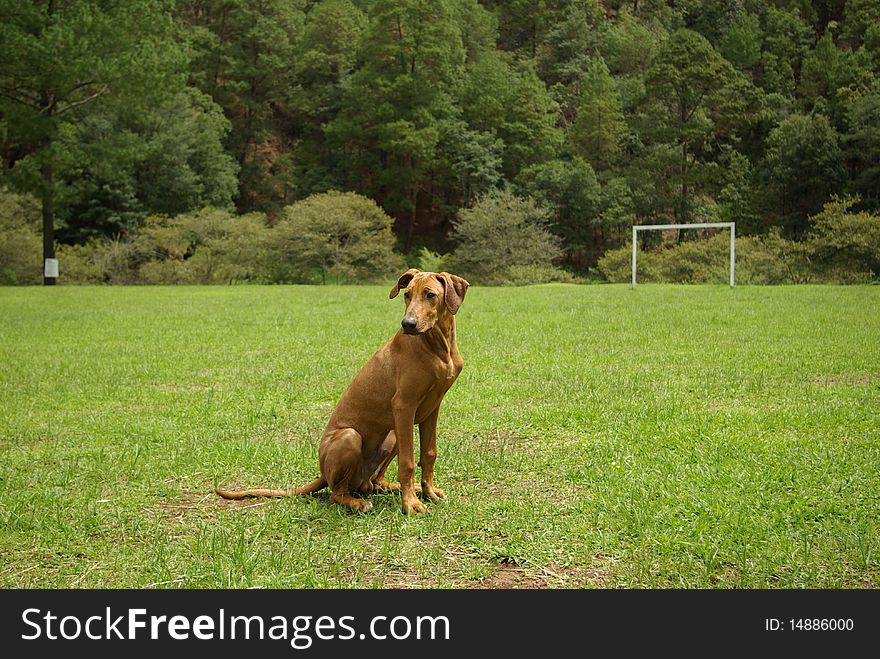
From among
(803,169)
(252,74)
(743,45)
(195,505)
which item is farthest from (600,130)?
(195,505)

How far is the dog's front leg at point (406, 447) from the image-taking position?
3145 mm

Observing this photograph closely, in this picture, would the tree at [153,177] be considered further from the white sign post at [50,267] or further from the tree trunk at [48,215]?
the white sign post at [50,267]

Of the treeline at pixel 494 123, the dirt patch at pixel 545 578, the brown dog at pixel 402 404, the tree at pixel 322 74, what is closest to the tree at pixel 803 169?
the treeline at pixel 494 123

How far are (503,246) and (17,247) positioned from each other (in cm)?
1862

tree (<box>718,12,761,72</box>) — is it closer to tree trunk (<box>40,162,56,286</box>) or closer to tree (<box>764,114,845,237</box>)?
tree (<box>764,114,845,237</box>)

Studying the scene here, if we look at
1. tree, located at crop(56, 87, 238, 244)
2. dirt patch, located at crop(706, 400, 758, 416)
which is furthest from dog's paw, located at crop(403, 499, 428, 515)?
tree, located at crop(56, 87, 238, 244)

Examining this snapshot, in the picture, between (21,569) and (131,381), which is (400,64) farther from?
(21,569)

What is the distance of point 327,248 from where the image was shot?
31.0m

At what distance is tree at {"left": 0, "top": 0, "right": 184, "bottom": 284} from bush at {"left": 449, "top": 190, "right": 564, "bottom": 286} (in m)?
13.4

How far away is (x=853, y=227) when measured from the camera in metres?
27.0

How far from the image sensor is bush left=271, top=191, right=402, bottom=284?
102 feet

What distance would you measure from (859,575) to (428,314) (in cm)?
177

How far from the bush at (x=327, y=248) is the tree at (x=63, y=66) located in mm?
7299

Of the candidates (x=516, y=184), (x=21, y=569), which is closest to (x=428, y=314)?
(x=21, y=569)
